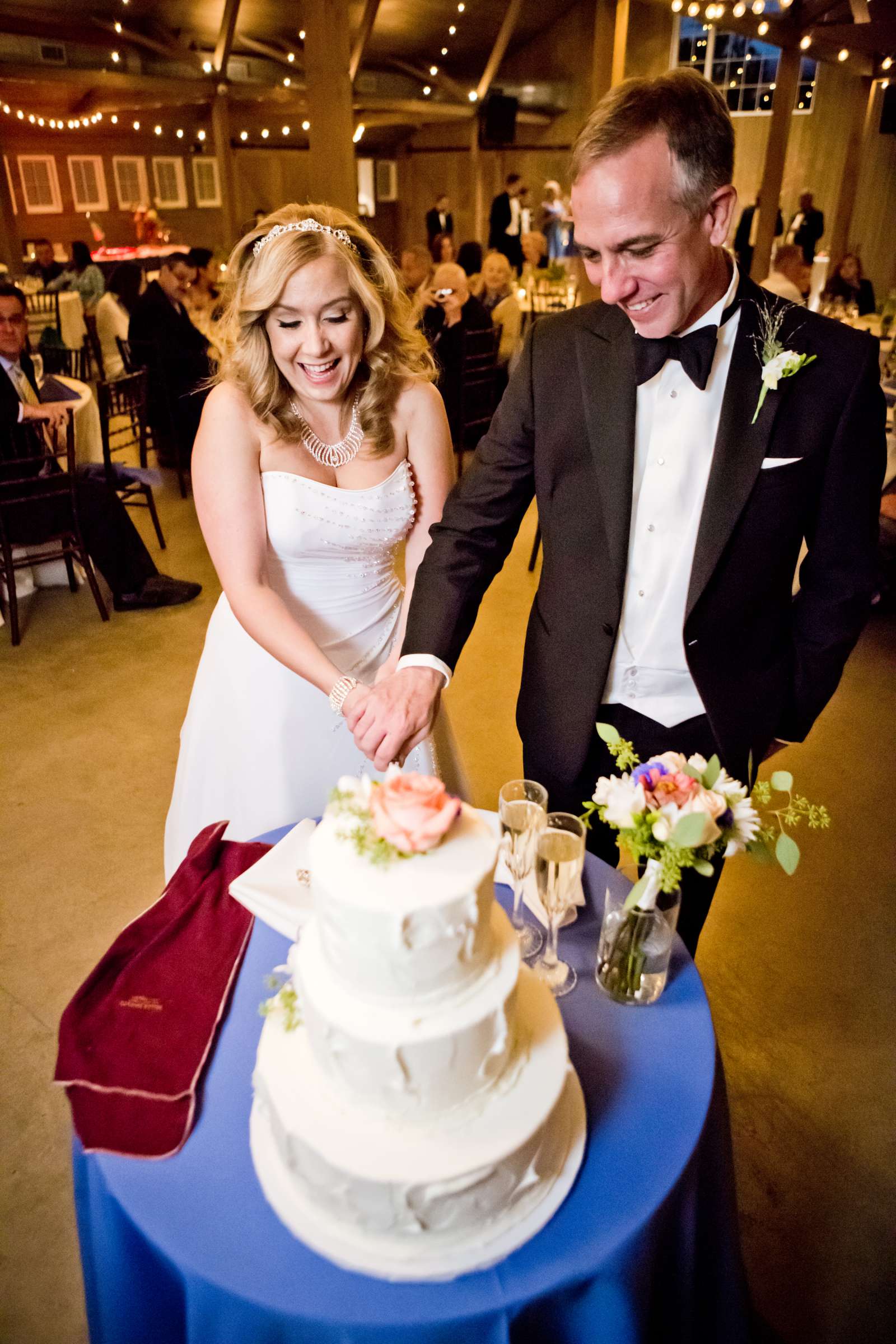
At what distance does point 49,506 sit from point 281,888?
3.78 meters

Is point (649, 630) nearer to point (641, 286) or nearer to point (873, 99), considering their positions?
point (641, 286)

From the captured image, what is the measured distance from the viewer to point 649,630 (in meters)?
1.74

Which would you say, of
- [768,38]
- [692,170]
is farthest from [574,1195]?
[768,38]

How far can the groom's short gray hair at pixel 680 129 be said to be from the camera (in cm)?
137

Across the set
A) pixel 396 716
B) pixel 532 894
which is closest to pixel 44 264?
pixel 396 716

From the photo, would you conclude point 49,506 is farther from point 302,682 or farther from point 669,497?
point 669,497

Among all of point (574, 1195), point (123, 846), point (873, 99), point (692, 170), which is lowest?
point (123, 846)

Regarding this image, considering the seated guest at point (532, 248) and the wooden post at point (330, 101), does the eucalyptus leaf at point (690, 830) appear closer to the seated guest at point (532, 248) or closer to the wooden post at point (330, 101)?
the wooden post at point (330, 101)

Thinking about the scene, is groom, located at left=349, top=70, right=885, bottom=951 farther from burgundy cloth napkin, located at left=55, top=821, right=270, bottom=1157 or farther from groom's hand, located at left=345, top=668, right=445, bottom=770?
burgundy cloth napkin, located at left=55, top=821, right=270, bottom=1157

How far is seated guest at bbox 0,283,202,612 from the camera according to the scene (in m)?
4.55

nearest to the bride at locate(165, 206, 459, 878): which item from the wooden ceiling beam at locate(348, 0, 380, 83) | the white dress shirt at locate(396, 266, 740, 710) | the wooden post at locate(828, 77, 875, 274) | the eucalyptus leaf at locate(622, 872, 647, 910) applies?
the white dress shirt at locate(396, 266, 740, 710)

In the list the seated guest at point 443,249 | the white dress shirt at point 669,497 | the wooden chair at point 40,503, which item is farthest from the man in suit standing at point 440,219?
the white dress shirt at point 669,497

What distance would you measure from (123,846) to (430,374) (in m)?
1.92

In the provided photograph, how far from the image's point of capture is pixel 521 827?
142 cm
